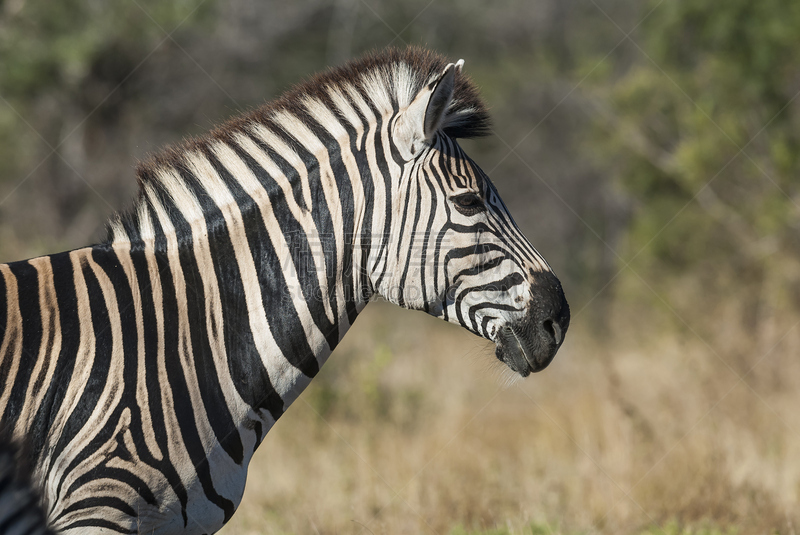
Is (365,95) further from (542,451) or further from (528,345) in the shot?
(542,451)

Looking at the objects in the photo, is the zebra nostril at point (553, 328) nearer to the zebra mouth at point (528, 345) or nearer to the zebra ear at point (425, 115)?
the zebra mouth at point (528, 345)

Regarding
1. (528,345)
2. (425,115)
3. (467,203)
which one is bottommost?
(528,345)

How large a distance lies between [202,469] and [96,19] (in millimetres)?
11623

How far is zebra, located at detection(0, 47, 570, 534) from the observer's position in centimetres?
265

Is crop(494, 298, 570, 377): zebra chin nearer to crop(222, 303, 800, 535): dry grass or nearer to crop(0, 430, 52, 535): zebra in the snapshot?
crop(222, 303, 800, 535): dry grass

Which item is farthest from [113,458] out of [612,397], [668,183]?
[668,183]

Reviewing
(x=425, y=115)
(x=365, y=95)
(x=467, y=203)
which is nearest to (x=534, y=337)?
(x=467, y=203)

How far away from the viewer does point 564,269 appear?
16.0m

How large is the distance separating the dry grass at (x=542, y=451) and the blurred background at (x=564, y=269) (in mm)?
32

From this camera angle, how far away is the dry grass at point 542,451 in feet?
17.0

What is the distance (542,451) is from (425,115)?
517cm

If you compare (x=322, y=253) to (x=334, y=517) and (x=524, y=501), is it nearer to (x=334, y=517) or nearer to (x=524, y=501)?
(x=334, y=517)

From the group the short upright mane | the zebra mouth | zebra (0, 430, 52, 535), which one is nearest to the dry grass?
the zebra mouth

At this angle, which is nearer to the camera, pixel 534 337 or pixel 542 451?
pixel 534 337
